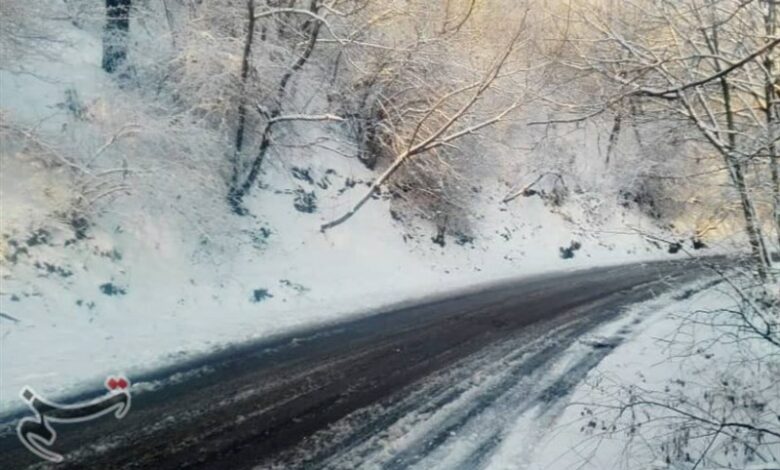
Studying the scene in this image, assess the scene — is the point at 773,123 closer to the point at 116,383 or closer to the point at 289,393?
the point at 289,393

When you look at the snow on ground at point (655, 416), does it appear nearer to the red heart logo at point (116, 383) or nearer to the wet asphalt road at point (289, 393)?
the wet asphalt road at point (289, 393)

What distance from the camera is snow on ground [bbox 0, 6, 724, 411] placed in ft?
24.9

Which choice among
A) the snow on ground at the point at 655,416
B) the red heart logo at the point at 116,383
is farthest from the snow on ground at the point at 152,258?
the snow on ground at the point at 655,416

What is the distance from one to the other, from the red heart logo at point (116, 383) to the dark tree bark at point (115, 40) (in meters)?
8.06

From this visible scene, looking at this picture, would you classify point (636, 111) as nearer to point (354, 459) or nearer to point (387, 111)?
point (354, 459)

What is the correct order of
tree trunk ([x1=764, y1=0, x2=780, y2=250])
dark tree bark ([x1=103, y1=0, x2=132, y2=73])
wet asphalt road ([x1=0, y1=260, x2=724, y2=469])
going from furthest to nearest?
dark tree bark ([x1=103, y1=0, x2=132, y2=73]) < tree trunk ([x1=764, y1=0, x2=780, y2=250]) < wet asphalt road ([x1=0, y1=260, x2=724, y2=469])

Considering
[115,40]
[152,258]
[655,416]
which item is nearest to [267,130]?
[115,40]

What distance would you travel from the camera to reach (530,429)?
20.0ft

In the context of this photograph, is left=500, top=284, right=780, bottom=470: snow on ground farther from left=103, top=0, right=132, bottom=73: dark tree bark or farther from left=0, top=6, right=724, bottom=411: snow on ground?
left=103, top=0, right=132, bottom=73: dark tree bark

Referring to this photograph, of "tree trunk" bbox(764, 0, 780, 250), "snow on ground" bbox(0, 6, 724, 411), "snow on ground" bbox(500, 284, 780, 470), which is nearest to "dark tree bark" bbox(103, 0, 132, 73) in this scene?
"snow on ground" bbox(0, 6, 724, 411)

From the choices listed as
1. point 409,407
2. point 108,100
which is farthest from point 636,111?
point 108,100

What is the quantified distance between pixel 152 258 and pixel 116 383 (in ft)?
12.9

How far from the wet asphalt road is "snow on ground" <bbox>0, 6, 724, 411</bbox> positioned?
78cm

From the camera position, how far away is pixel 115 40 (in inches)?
491
